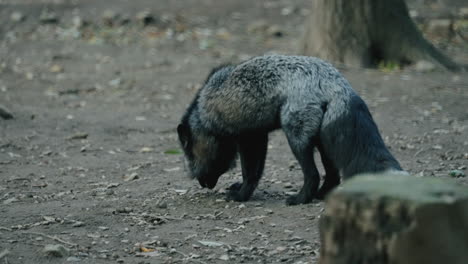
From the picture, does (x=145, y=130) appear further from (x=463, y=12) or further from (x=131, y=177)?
(x=463, y=12)

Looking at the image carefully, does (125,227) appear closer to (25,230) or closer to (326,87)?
(25,230)

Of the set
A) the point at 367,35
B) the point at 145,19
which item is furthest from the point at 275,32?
the point at 367,35

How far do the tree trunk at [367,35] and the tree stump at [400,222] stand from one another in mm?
7882

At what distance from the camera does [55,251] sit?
478 cm

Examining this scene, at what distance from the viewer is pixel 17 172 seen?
23.9 ft

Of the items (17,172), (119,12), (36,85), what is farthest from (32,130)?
(119,12)

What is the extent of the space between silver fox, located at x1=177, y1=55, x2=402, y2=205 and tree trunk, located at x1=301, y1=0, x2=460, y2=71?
15.7 ft

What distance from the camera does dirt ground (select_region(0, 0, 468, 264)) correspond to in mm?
5246

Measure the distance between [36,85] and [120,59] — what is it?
166cm

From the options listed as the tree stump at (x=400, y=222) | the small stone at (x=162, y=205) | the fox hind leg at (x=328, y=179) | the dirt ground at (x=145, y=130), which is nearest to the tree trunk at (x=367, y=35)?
the dirt ground at (x=145, y=130)

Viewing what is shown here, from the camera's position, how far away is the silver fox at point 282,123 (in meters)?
5.44

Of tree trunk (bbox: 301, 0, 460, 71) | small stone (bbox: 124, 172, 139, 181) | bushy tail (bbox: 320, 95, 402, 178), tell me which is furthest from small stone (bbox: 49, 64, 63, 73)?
bushy tail (bbox: 320, 95, 402, 178)

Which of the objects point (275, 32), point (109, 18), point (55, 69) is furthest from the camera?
point (109, 18)

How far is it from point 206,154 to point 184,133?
0.30 m
